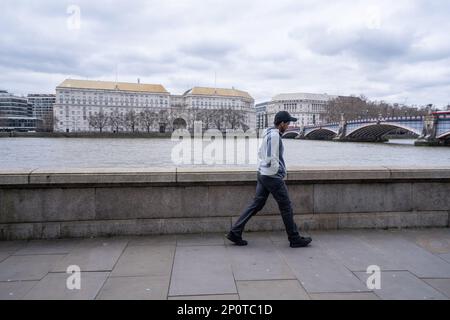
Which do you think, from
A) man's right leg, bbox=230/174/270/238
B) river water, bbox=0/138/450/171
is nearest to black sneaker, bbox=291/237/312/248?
man's right leg, bbox=230/174/270/238

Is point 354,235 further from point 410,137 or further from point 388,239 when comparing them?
point 410,137

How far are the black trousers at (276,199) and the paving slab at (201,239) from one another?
36 cm

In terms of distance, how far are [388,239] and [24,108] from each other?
551ft

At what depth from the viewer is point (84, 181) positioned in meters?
4.62

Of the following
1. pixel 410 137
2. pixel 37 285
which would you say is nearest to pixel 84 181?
pixel 37 285

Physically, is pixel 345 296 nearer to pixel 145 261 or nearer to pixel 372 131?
pixel 145 261

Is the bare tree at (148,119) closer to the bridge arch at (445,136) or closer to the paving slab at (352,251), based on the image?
the bridge arch at (445,136)

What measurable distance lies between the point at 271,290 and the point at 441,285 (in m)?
1.55

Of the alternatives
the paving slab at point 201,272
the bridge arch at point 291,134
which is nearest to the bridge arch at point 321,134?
the bridge arch at point 291,134

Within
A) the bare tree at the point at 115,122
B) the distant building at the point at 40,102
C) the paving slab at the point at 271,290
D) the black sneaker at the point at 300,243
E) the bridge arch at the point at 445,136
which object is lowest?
the paving slab at the point at 271,290

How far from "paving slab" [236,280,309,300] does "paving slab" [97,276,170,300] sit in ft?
2.22

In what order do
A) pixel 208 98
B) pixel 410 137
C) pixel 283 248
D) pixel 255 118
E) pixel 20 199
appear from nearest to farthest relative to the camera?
1. pixel 283 248
2. pixel 20 199
3. pixel 410 137
4. pixel 208 98
5. pixel 255 118

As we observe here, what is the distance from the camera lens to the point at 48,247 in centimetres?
427

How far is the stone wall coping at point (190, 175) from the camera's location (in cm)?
455
